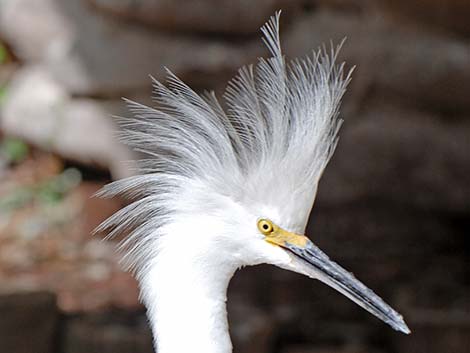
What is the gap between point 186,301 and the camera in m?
2.15

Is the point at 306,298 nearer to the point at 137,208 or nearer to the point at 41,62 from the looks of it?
the point at 41,62

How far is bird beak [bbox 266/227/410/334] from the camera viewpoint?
2150mm

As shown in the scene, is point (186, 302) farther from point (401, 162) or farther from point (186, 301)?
point (401, 162)

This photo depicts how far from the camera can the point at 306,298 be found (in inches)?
187

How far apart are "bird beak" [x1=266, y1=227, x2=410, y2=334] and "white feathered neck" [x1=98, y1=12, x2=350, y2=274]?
4 centimetres

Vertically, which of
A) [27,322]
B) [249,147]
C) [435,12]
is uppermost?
[435,12]

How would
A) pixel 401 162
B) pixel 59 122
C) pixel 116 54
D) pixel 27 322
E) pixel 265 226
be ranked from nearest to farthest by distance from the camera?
pixel 265 226, pixel 27 322, pixel 116 54, pixel 401 162, pixel 59 122

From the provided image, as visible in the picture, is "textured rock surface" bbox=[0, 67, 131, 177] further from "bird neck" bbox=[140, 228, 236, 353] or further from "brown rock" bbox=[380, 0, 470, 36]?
"bird neck" bbox=[140, 228, 236, 353]

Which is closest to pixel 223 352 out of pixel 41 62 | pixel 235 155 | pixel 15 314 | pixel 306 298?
pixel 235 155

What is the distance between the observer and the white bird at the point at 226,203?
2137 millimetres

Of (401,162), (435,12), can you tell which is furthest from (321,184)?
(435,12)

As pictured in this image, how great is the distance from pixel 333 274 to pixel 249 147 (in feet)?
1.17

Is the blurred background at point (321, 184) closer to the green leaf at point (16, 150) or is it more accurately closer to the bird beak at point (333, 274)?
the green leaf at point (16, 150)

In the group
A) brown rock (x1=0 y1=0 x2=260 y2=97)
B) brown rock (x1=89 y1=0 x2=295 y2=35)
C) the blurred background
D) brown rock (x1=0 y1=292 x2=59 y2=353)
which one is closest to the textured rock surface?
the blurred background
